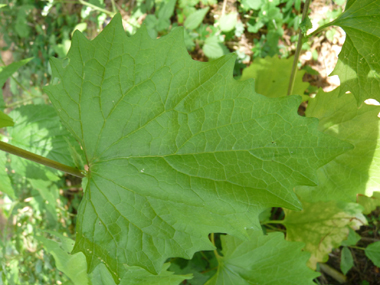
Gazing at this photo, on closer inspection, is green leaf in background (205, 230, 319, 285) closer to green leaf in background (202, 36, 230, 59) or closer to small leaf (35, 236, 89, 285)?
small leaf (35, 236, 89, 285)

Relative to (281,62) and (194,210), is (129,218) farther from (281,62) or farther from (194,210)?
(281,62)

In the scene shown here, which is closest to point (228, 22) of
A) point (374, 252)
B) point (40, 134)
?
point (40, 134)

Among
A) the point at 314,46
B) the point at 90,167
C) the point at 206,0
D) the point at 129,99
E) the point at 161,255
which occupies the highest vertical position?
the point at 206,0

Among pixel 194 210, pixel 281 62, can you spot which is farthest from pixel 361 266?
pixel 194 210

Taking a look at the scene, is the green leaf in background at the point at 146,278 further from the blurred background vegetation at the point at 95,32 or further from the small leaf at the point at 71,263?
the blurred background vegetation at the point at 95,32

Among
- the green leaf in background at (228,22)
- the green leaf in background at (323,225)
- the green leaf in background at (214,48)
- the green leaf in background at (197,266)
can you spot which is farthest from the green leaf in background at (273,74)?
the green leaf in background at (197,266)

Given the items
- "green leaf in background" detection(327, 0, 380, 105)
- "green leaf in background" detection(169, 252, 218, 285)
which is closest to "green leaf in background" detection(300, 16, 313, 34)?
"green leaf in background" detection(327, 0, 380, 105)
